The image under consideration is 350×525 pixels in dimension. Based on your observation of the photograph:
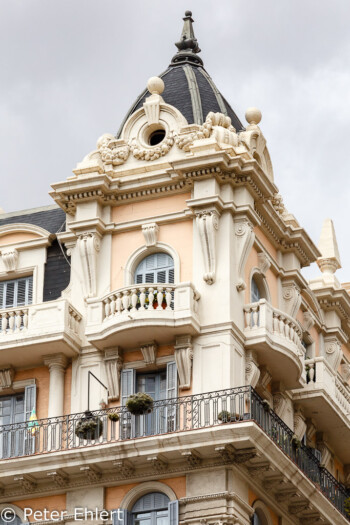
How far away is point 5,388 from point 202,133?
9.55 m

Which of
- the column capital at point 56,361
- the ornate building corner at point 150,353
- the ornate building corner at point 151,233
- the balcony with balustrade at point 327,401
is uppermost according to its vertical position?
the ornate building corner at point 151,233

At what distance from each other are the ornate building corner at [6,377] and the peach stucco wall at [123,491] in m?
5.05

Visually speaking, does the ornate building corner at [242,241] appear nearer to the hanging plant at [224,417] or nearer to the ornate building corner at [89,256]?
the ornate building corner at [89,256]

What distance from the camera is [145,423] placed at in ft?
148

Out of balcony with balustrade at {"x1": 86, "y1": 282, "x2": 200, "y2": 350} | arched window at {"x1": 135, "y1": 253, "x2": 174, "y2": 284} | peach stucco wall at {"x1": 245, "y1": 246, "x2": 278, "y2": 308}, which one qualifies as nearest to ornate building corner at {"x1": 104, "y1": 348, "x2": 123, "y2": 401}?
balcony with balustrade at {"x1": 86, "y1": 282, "x2": 200, "y2": 350}

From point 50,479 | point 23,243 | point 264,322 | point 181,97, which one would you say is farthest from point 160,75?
point 50,479

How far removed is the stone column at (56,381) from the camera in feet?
153

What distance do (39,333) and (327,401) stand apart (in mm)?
9245

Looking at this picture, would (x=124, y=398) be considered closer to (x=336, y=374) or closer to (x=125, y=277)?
(x=125, y=277)

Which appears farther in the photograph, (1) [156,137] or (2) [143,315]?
(1) [156,137]

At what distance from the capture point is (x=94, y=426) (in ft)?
147

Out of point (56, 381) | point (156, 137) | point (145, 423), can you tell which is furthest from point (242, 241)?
point (56, 381)

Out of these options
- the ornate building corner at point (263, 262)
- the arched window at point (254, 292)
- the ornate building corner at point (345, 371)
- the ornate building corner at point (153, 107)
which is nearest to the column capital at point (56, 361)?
the arched window at point (254, 292)

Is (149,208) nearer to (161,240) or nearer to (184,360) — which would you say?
(161,240)
